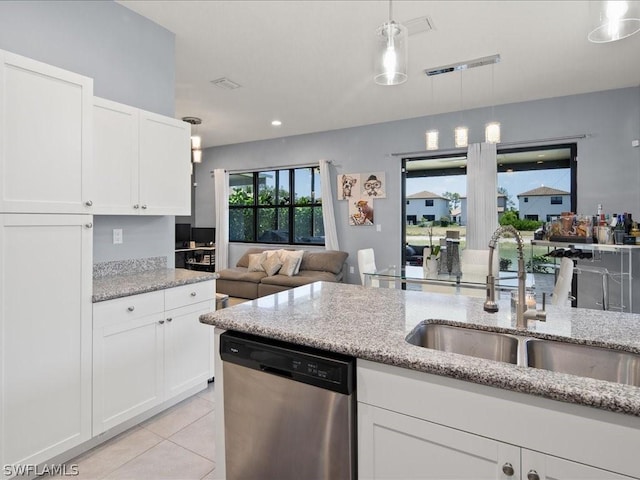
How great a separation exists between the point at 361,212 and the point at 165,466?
4.54 m

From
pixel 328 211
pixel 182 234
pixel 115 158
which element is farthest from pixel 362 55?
pixel 182 234

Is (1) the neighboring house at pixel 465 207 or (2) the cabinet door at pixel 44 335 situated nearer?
(2) the cabinet door at pixel 44 335

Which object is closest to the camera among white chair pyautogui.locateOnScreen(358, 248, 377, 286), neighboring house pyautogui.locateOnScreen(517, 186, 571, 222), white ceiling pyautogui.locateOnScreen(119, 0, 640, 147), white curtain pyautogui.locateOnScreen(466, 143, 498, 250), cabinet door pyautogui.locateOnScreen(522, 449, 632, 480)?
cabinet door pyautogui.locateOnScreen(522, 449, 632, 480)

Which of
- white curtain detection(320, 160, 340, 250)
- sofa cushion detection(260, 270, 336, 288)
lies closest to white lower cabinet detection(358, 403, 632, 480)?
sofa cushion detection(260, 270, 336, 288)

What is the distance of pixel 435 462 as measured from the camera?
41.6 inches

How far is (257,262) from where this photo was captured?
6047 millimetres

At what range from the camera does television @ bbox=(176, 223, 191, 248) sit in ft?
22.2

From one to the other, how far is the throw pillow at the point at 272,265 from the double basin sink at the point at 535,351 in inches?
172

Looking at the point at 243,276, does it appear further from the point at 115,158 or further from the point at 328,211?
the point at 115,158

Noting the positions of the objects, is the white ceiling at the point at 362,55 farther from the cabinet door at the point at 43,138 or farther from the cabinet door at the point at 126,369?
the cabinet door at the point at 126,369

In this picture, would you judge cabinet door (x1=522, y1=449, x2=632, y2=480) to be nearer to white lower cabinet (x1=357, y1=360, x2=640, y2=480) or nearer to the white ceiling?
white lower cabinet (x1=357, y1=360, x2=640, y2=480)

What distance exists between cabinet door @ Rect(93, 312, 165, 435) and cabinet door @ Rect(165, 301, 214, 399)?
0.06 m

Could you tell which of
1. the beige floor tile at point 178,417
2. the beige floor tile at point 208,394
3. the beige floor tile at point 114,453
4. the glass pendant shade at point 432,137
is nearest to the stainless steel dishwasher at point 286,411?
the beige floor tile at point 114,453

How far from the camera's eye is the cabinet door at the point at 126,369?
1971mm
